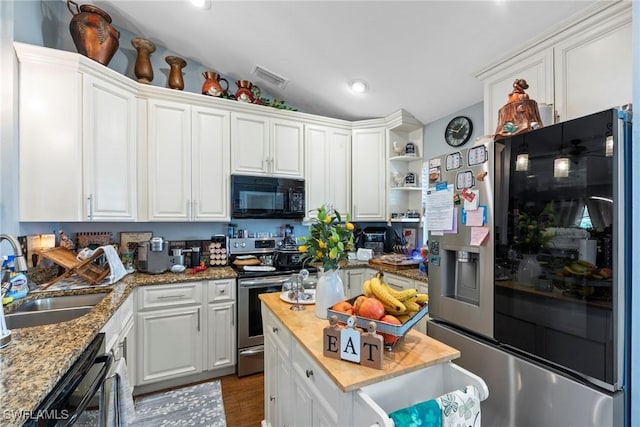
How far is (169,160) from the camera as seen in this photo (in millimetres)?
2637

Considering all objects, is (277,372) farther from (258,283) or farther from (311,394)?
(258,283)

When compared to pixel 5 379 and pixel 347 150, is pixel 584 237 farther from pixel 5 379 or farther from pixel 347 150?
pixel 347 150

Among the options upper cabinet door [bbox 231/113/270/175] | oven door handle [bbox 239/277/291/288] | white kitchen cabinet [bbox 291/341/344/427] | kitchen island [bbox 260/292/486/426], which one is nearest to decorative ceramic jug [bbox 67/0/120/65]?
upper cabinet door [bbox 231/113/270/175]

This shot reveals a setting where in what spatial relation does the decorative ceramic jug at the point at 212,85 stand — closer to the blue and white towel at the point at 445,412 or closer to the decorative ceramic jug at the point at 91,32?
the decorative ceramic jug at the point at 91,32

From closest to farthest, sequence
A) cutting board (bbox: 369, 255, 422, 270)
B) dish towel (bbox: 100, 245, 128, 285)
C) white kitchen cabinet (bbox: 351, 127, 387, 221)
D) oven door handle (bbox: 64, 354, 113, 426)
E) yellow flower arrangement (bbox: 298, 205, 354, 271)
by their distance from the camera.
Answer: oven door handle (bbox: 64, 354, 113, 426)
yellow flower arrangement (bbox: 298, 205, 354, 271)
dish towel (bbox: 100, 245, 128, 285)
cutting board (bbox: 369, 255, 422, 270)
white kitchen cabinet (bbox: 351, 127, 387, 221)

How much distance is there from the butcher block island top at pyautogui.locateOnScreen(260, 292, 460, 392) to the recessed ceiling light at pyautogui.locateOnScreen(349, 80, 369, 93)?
2.30m

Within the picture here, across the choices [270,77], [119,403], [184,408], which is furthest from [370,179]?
[119,403]

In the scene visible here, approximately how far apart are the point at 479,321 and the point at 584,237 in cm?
63

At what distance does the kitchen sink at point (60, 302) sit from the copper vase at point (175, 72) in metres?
1.97

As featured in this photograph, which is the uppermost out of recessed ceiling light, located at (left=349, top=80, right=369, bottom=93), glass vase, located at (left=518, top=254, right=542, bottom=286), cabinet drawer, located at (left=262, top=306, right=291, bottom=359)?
recessed ceiling light, located at (left=349, top=80, right=369, bottom=93)

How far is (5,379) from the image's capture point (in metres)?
0.92

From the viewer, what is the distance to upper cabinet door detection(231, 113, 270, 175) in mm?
2883

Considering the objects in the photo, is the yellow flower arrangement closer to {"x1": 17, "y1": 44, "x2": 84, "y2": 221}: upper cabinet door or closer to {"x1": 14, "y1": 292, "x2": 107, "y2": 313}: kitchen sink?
{"x1": 14, "y1": 292, "x2": 107, "y2": 313}: kitchen sink

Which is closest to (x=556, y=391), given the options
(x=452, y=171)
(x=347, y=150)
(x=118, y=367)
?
(x=452, y=171)
